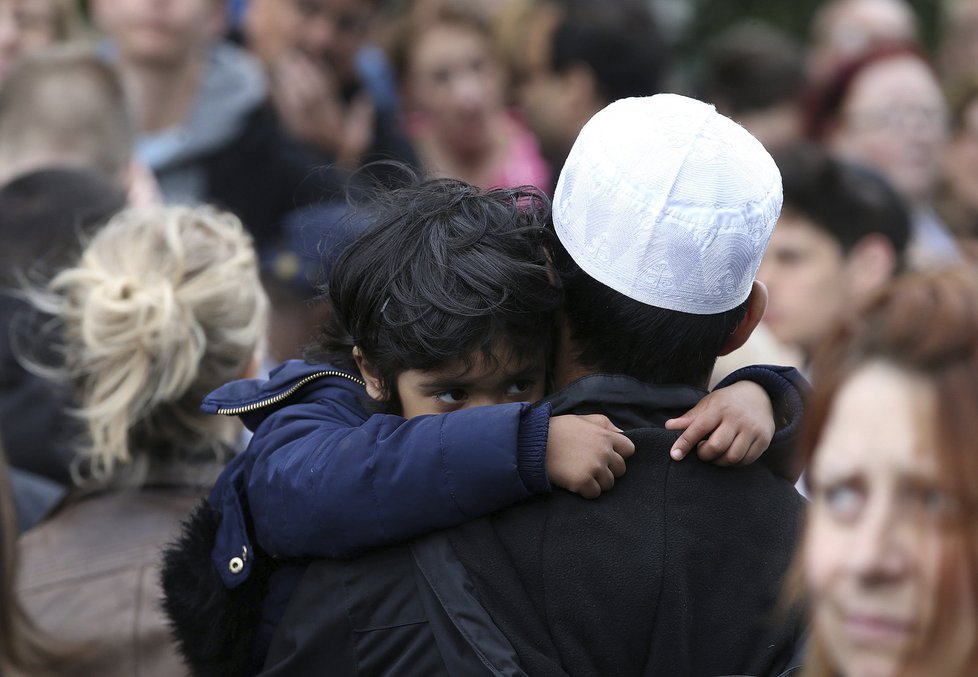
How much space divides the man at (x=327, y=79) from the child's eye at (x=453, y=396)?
12.1ft

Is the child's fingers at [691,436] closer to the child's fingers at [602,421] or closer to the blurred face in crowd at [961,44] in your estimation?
the child's fingers at [602,421]

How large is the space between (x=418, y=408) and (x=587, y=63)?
3945 mm

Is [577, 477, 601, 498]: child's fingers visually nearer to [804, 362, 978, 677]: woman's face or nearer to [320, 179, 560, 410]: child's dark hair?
[320, 179, 560, 410]: child's dark hair

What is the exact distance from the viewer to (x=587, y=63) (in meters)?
5.91

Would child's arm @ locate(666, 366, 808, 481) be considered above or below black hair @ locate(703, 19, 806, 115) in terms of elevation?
above

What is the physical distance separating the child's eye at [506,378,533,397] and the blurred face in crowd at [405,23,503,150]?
3708 mm

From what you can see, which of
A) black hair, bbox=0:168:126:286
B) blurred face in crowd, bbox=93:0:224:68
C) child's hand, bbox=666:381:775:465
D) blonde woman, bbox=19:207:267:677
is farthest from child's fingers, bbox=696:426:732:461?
blurred face in crowd, bbox=93:0:224:68

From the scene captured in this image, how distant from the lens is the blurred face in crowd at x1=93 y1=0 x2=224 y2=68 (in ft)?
18.1

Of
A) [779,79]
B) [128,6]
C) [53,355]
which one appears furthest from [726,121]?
[779,79]

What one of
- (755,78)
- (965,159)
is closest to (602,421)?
(755,78)

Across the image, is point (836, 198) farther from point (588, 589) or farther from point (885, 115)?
point (588, 589)

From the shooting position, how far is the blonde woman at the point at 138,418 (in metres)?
2.76

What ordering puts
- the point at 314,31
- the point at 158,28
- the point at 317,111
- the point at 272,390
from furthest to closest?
the point at 314,31 → the point at 317,111 → the point at 158,28 → the point at 272,390

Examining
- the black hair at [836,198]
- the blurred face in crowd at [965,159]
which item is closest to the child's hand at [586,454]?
the black hair at [836,198]
